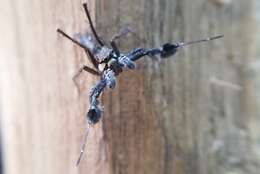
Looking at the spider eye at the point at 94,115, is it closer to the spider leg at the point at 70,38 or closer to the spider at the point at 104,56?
the spider at the point at 104,56

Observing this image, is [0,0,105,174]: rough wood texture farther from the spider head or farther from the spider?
the spider head

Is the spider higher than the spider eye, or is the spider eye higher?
the spider

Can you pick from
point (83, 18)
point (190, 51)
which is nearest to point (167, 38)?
point (190, 51)

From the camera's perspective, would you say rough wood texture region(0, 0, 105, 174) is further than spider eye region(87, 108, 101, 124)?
Yes

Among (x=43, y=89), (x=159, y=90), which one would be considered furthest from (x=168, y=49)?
(x=43, y=89)

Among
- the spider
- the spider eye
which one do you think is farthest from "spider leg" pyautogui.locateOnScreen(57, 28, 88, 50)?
the spider eye

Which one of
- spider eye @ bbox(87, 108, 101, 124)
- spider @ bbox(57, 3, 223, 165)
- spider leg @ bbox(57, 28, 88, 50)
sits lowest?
spider eye @ bbox(87, 108, 101, 124)
